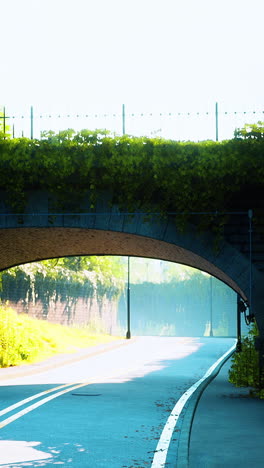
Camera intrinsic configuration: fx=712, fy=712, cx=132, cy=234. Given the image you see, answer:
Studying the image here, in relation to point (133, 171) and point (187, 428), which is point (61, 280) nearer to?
point (133, 171)

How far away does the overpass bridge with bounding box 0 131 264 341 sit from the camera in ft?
54.3

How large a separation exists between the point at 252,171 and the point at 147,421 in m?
6.41

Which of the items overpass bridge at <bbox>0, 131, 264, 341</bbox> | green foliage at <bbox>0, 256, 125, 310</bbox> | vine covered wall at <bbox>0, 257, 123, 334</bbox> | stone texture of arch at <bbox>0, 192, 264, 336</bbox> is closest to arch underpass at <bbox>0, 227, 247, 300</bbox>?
stone texture of arch at <bbox>0, 192, 264, 336</bbox>

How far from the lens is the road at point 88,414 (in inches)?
→ 378

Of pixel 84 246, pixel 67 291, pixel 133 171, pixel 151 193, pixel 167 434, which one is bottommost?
pixel 167 434

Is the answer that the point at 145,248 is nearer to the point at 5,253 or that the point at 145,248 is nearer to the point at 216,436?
the point at 5,253

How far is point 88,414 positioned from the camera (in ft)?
45.5

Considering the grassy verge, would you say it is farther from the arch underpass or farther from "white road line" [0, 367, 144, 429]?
"white road line" [0, 367, 144, 429]

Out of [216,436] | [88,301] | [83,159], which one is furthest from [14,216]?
[88,301]

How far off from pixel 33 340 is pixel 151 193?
15.7m

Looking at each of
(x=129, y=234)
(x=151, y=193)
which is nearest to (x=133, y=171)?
(x=151, y=193)

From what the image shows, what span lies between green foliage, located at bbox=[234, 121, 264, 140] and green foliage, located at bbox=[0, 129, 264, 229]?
0.11 m

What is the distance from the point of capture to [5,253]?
71.9ft

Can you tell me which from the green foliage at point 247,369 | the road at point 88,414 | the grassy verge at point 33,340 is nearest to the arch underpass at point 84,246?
the green foliage at point 247,369
